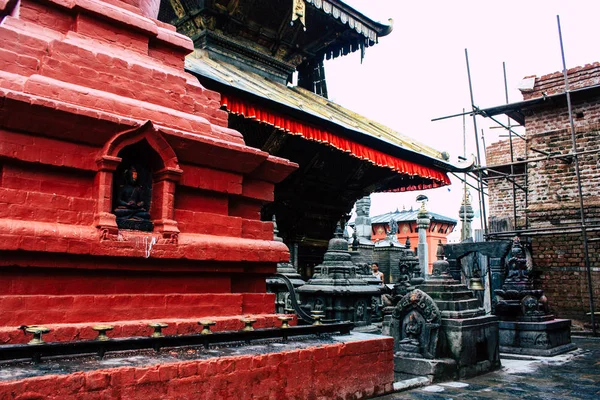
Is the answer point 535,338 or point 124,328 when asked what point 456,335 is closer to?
point 535,338

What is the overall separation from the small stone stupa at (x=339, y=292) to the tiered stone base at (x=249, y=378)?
14.1ft

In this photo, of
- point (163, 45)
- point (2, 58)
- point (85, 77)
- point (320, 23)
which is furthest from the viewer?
point (320, 23)

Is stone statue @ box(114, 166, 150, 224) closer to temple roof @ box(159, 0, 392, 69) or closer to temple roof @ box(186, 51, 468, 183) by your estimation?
temple roof @ box(186, 51, 468, 183)

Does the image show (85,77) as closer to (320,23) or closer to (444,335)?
(444,335)

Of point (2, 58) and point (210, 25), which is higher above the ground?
point (210, 25)

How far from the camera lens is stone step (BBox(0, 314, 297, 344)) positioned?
9.52 feet

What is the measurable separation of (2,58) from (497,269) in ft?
30.0

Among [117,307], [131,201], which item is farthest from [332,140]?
[117,307]

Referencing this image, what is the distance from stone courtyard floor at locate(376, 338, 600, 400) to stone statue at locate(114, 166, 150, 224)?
230cm

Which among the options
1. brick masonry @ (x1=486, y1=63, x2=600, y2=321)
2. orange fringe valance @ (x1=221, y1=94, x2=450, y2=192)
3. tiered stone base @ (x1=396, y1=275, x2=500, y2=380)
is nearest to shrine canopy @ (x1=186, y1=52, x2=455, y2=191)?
orange fringe valance @ (x1=221, y1=94, x2=450, y2=192)

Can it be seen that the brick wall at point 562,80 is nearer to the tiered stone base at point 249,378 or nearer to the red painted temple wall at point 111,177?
the red painted temple wall at point 111,177

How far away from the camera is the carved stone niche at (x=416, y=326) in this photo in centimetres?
536

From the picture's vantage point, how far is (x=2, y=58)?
3.35 m

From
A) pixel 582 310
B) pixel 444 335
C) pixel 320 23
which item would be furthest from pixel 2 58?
pixel 582 310
